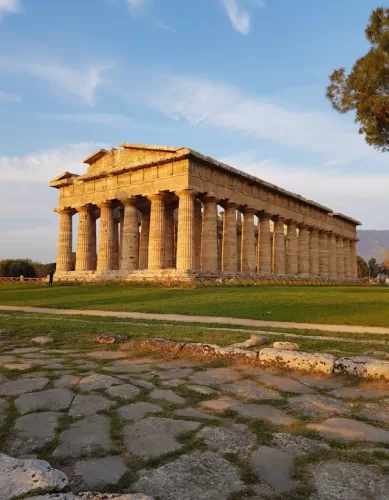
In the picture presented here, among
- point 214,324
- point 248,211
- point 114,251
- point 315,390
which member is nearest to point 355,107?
point 214,324

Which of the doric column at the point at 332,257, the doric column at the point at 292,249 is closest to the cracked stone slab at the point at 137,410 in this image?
the doric column at the point at 292,249

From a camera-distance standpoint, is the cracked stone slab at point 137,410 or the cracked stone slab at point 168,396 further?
the cracked stone slab at point 168,396

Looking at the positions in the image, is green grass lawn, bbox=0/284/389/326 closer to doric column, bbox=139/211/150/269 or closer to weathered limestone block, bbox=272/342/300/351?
weathered limestone block, bbox=272/342/300/351

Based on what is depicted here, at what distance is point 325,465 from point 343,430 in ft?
2.62

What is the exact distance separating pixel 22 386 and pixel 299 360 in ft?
12.1

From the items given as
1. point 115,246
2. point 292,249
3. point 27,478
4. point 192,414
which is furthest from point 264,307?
point 292,249

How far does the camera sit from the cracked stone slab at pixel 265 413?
3.75 metres

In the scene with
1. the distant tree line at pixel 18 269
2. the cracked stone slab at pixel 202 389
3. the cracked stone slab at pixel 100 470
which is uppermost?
the distant tree line at pixel 18 269

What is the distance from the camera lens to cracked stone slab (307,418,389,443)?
11.1 ft

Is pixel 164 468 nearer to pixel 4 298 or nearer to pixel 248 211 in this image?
pixel 4 298

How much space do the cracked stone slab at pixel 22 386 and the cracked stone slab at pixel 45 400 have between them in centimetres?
17

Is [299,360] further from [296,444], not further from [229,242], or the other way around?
[229,242]

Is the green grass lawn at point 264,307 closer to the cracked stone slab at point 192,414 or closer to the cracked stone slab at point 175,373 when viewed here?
the cracked stone slab at point 175,373

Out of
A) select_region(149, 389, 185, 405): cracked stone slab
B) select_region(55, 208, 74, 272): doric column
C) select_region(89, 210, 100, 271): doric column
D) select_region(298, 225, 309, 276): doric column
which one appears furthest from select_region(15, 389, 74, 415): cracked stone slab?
select_region(298, 225, 309, 276): doric column
